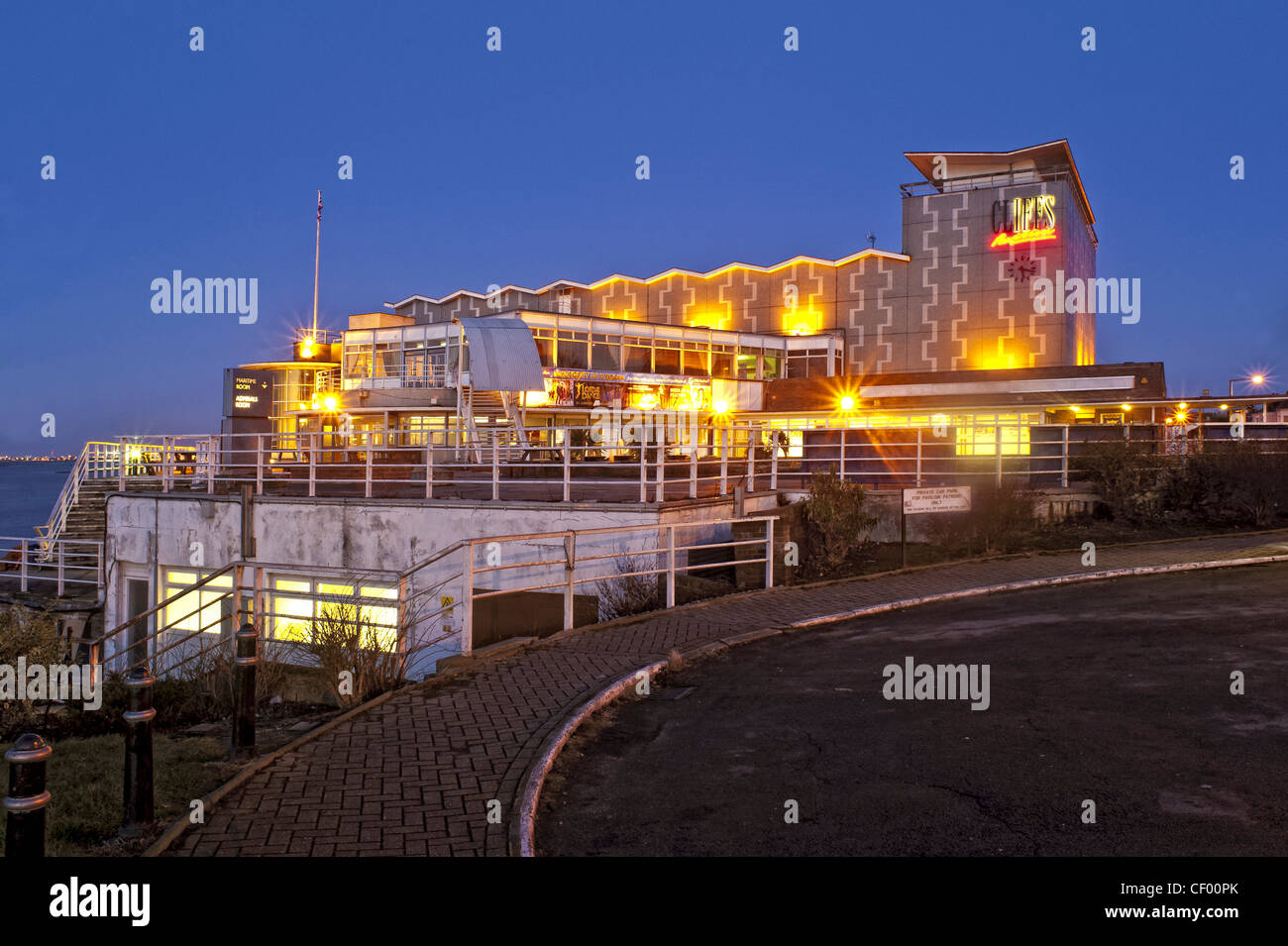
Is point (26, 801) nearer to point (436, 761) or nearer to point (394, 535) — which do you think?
point (436, 761)

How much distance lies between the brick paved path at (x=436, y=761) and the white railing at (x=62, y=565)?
15.9m

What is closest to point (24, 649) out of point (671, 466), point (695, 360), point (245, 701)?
point (245, 701)

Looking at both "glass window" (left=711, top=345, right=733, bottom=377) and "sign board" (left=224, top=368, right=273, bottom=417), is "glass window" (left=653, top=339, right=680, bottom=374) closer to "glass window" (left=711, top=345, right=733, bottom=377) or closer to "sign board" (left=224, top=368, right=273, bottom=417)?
"glass window" (left=711, top=345, right=733, bottom=377)

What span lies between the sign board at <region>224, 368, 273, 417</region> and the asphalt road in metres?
52.1

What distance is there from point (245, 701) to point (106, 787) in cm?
92

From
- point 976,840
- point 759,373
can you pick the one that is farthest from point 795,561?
point 759,373

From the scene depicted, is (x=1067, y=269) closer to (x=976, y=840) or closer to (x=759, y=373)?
(x=759, y=373)

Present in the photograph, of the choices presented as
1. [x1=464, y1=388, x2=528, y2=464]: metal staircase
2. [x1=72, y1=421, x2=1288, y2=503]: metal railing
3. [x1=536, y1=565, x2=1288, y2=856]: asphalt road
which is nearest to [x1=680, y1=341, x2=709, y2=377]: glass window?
[x1=464, y1=388, x2=528, y2=464]: metal staircase

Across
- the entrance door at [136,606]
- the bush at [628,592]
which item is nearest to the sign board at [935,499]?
the bush at [628,592]

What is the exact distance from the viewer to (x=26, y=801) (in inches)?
142

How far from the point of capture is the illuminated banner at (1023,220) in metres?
47.6

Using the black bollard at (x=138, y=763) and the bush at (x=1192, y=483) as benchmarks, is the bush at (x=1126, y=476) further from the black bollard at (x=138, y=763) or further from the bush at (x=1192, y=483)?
the black bollard at (x=138, y=763)

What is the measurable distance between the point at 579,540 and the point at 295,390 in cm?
4706

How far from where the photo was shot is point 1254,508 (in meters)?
A: 18.4
